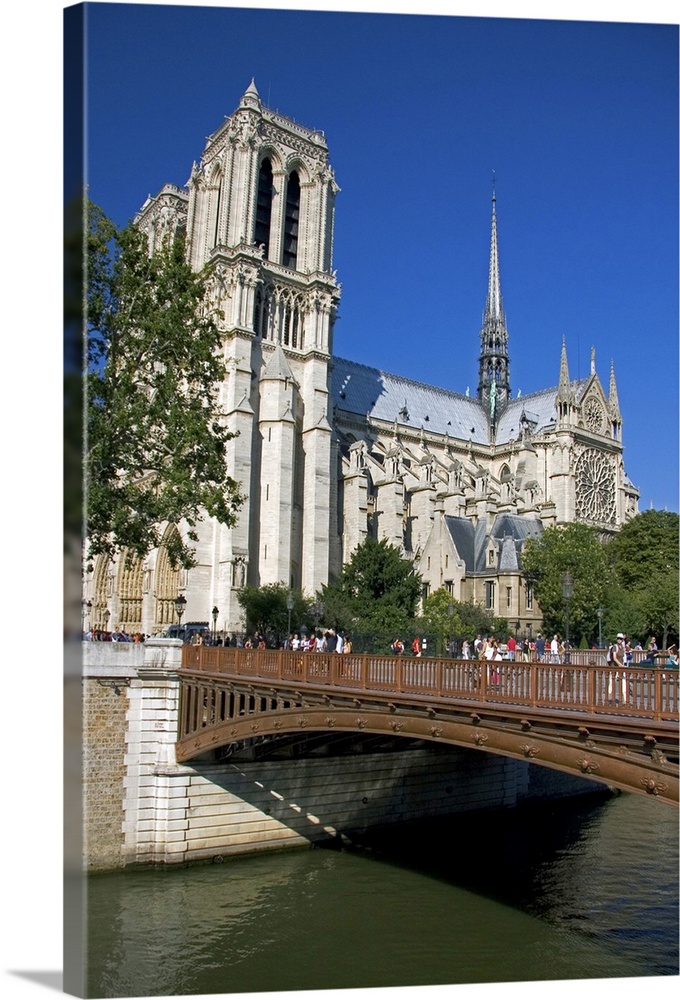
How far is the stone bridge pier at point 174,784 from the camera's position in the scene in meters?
21.6

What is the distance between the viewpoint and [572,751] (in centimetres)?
1072

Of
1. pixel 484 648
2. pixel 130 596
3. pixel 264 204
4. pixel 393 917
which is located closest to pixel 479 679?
pixel 484 648

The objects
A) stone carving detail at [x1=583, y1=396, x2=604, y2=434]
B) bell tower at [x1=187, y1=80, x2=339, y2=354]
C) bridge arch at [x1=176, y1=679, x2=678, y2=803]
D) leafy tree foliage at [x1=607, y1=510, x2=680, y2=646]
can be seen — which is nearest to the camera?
bridge arch at [x1=176, y1=679, x2=678, y2=803]

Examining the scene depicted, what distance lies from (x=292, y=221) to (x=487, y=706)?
45559 mm

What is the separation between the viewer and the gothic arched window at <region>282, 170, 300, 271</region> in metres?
51.8

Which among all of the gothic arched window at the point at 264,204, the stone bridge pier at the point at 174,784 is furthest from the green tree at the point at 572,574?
the gothic arched window at the point at 264,204

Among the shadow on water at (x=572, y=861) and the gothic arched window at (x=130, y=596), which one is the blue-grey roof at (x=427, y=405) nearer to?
the gothic arched window at (x=130, y=596)

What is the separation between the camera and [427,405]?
70.2 metres

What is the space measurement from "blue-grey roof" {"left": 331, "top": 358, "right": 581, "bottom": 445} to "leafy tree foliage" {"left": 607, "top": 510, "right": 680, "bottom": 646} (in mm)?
17118

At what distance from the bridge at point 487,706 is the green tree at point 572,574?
2823 cm

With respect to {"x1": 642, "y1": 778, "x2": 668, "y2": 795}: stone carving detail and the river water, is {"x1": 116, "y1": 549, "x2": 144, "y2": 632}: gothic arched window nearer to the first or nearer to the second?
the river water

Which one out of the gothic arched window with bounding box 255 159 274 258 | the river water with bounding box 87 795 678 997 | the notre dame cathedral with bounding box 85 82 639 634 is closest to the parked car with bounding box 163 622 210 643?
the notre dame cathedral with bounding box 85 82 639 634

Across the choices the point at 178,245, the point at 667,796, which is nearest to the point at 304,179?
the point at 178,245

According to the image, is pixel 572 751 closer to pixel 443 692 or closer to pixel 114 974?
pixel 443 692
